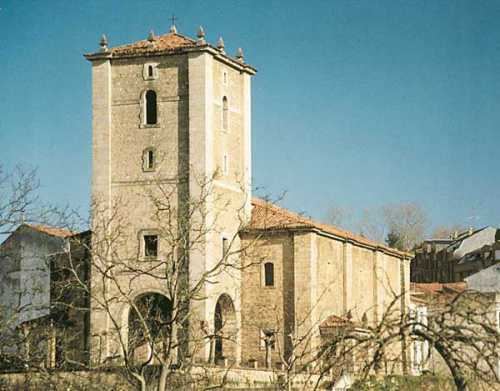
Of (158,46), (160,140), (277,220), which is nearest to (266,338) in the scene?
(277,220)

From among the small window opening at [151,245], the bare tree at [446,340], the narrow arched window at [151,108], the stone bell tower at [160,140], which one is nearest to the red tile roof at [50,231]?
the stone bell tower at [160,140]

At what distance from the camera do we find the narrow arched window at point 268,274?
43375 mm

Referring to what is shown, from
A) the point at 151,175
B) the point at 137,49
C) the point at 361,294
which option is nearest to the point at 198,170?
the point at 151,175

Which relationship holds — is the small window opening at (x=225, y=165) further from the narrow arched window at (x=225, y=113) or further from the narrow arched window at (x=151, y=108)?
the narrow arched window at (x=151, y=108)

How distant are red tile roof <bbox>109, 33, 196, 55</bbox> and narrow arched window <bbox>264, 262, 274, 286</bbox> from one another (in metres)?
8.96

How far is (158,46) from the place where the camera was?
43031mm

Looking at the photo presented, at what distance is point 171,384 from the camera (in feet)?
95.8

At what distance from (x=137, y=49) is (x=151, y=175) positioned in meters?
4.93

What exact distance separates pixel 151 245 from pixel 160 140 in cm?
399

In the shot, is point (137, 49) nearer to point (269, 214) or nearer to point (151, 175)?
point (151, 175)

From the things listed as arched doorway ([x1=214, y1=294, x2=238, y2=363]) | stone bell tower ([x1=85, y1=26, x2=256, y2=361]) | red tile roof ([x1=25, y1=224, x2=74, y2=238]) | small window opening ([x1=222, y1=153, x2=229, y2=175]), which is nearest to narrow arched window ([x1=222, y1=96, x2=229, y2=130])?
A: stone bell tower ([x1=85, y1=26, x2=256, y2=361])

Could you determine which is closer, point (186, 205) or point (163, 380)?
point (163, 380)

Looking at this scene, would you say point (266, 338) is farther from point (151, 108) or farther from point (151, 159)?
point (151, 108)

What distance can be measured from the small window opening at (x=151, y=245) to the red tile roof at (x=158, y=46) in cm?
704
